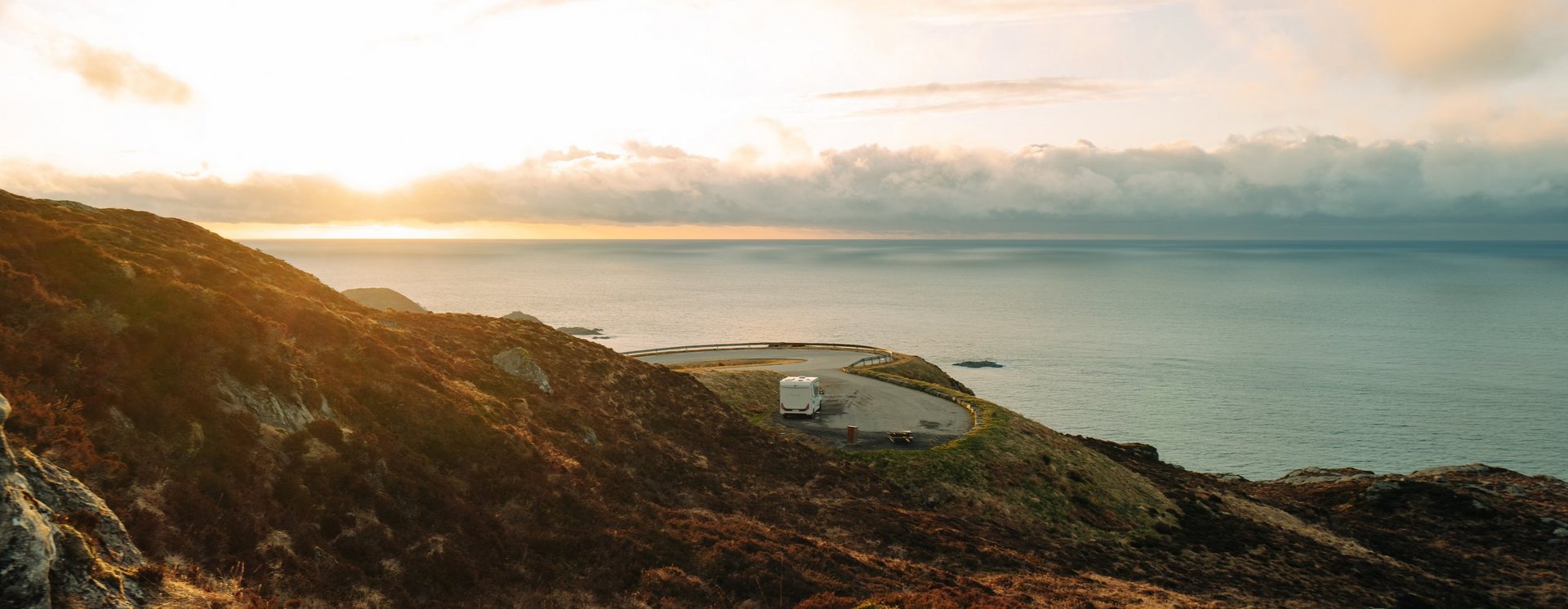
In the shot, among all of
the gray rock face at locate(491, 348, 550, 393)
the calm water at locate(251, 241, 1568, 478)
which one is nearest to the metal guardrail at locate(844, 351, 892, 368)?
the calm water at locate(251, 241, 1568, 478)

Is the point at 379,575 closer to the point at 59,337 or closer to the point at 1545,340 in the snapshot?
the point at 59,337

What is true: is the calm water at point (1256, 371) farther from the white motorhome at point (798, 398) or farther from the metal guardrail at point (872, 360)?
the white motorhome at point (798, 398)

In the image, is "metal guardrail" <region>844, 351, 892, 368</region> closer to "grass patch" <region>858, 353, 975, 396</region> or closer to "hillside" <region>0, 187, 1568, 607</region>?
"grass patch" <region>858, 353, 975, 396</region>

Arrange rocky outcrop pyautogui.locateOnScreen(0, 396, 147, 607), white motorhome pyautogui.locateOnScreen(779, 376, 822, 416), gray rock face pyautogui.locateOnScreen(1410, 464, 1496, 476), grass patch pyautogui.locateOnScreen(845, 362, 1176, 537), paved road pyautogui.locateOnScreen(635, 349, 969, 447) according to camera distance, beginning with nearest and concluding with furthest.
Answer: rocky outcrop pyautogui.locateOnScreen(0, 396, 147, 607), grass patch pyautogui.locateOnScreen(845, 362, 1176, 537), paved road pyautogui.locateOnScreen(635, 349, 969, 447), white motorhome pyautogui.locateOnScreen(779, 376, 822, 416), gray rock face pyautogui.locateOnScreen(1410, 464, 1496, 476)

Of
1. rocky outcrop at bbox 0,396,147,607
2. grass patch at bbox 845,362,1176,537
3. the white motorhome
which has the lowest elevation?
grass patch at bbox 845,362,1176,537

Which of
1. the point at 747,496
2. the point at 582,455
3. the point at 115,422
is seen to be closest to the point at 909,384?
the point at 747,496

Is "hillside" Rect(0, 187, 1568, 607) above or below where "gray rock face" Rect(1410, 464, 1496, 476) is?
above
